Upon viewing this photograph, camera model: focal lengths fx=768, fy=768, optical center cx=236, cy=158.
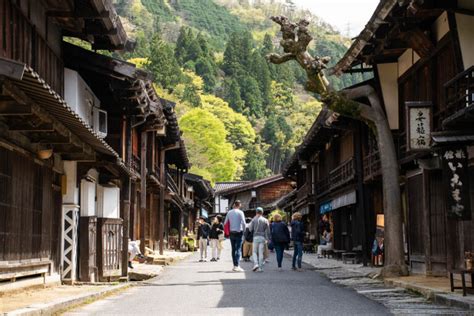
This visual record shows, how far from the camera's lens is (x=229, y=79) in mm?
143750

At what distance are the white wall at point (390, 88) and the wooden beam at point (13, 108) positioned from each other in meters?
15.4

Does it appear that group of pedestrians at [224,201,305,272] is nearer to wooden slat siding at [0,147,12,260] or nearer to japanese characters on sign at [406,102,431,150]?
japanese characters on sign at [406,102,431,150]

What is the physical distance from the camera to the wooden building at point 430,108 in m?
14.5

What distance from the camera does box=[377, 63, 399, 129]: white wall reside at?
78.6ft

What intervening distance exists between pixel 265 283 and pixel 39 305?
24.9 ft

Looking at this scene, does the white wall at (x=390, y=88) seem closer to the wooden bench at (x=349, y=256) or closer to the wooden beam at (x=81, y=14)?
the wooden bench at (x=349, y=256)

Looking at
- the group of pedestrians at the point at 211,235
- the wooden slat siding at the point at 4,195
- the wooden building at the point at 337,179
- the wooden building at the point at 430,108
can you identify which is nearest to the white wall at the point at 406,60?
the wooden building at the point at 430,108

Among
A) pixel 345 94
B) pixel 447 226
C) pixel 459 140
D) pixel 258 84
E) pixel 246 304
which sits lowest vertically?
pixel 246 304

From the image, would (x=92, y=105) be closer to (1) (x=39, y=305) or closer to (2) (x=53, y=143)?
(2) (x=53, y=143)

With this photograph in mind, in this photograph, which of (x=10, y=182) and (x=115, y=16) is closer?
(x=10, y=182)

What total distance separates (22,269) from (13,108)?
4640 millimetres

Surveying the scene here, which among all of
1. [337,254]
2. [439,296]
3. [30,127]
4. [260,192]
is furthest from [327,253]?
[260,192]

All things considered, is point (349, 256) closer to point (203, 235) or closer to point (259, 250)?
point (203, 235)

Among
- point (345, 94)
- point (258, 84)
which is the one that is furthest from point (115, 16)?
point (258, 84)
